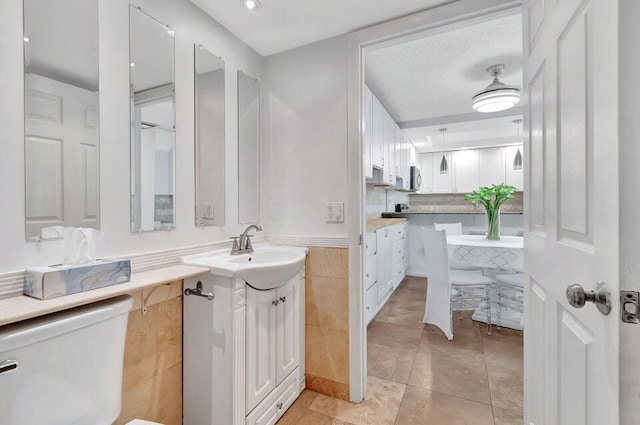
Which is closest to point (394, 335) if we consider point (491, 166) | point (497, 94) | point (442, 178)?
point (497, 94)

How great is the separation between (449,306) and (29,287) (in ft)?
8.88

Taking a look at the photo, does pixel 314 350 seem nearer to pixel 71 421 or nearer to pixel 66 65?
pixel 71 421

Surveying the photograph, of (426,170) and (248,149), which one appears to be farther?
→ (426,170)

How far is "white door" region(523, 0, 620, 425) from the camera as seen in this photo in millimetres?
602

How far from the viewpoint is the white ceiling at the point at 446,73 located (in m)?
2.10

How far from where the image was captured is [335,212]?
184 cm

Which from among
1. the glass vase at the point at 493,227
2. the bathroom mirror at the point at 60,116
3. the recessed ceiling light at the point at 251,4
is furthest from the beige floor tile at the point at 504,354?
the recessed ceiling light at the point at 251,4

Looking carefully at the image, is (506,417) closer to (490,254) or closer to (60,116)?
(490,254)

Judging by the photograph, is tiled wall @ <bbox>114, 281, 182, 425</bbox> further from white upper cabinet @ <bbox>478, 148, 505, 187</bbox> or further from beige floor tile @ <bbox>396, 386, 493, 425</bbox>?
white upper cabinet @ <bbox>478, 148, 505, 187</bbox>

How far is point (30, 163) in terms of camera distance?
96 centimetres

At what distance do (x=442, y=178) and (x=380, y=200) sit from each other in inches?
76.0

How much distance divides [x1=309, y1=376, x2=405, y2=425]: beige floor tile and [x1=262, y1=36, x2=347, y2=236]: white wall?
40.5 inches

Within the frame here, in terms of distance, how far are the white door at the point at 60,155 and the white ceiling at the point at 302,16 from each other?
889 mm

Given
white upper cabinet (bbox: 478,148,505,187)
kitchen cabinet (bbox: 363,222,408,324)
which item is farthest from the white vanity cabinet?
white upper cabinet (bbox: 478,148,505,187)
